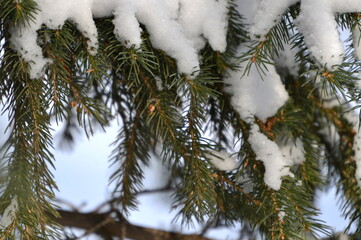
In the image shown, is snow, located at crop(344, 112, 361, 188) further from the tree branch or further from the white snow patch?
the tree branch

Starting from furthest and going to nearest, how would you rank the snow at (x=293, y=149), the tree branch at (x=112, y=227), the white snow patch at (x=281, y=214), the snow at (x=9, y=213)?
the tree branch at (x=112, y=227) < the snow at (x=293, y=149) < the white snow patch at (x=281, y=214) < the snow at (x=9, y=213)

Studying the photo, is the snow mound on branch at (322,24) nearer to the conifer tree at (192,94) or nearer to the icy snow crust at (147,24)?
the conifer tree at (192,94)

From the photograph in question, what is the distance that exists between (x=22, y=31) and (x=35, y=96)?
10 cm

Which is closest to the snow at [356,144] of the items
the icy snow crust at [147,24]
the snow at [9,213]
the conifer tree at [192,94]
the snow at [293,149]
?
the conifer tree at [192,94]

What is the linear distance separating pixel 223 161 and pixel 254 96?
126 millimetres

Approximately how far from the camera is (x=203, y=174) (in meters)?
0.83

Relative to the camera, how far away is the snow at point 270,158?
0.84 metres

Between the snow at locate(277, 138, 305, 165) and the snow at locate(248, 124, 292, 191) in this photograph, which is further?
the snow at locate(277, 138, 305, 165)

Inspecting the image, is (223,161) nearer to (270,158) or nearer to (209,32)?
(270,158)

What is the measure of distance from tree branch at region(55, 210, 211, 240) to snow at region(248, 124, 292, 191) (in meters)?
0.39

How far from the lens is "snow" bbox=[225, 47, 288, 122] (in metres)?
0.90

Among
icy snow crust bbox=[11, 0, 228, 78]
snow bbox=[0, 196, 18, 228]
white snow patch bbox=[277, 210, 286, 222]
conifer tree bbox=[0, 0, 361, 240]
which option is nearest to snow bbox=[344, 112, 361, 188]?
conifer tree bbox=[0, 0, 361, 240]

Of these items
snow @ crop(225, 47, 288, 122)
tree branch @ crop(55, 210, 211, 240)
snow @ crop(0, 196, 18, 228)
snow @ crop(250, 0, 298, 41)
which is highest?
snow @ crop(250, 0, 298, 41)

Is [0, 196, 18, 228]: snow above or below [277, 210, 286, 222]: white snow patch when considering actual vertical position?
below
